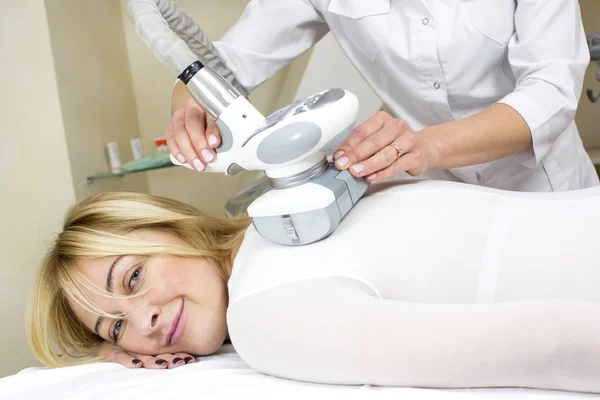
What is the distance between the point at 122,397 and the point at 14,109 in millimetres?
1250

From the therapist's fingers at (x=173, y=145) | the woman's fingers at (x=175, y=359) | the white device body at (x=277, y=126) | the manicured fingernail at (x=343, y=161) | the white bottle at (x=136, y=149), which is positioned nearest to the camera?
the white device body at (x=277, y=126)

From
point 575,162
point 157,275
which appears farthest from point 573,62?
point 157,275

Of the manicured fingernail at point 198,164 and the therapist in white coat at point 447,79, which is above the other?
the manicured fingernail at point 198,164

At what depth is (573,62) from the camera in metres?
1.15

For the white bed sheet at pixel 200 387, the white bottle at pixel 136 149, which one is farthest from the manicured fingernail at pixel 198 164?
the white bottle at pixel 136 149

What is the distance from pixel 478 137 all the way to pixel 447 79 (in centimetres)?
27

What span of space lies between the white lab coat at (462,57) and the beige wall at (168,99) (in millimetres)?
1087

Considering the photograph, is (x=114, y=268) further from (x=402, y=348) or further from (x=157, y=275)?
(x=402, y=348)

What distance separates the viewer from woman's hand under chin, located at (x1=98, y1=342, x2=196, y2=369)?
116 centimetres

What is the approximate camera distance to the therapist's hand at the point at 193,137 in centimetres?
97

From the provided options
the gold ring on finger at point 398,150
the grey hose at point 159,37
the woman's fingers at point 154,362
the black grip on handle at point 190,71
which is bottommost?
the woman's fingers at point 154,362

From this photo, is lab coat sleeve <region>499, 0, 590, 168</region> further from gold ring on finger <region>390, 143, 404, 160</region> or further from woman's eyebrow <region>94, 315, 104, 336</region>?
woman's eyebrow <region>94, 315, 104, 336</region>

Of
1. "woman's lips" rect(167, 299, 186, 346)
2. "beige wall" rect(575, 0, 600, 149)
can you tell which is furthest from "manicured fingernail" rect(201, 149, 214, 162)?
"beige wall" rect(575, 0, 600, 149)

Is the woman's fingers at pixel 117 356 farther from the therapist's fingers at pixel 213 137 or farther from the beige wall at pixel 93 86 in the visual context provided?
the beige wall at pixel 93 86
